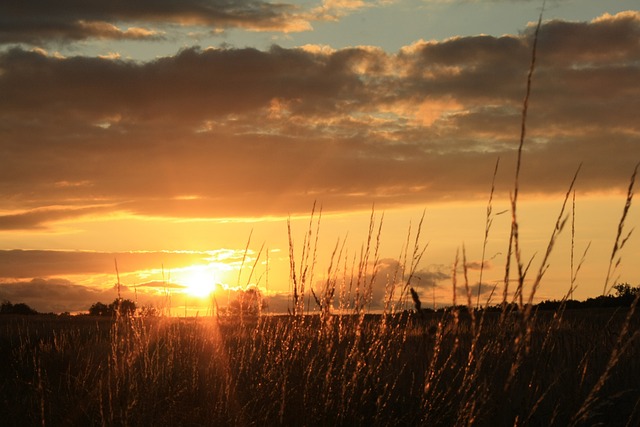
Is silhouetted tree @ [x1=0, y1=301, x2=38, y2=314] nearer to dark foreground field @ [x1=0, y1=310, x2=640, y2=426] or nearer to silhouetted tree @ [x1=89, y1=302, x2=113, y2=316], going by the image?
silhouetted tree @ [x1=89, y1=302, x2=113, y2=316]

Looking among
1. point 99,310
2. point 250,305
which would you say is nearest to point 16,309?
point 99,310

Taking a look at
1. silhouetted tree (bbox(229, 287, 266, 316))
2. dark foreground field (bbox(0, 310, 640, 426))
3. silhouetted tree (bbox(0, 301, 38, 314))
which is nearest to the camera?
dark foreground field (bbox(0, 310, 640, 426))

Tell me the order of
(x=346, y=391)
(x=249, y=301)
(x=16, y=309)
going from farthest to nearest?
(x=16, y=309) → (x=249, y=301) → (x=346, y=391)

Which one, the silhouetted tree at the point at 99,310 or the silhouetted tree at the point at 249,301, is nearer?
the silhouetted tree at the point at 249,301

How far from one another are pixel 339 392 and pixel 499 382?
2.01 meters

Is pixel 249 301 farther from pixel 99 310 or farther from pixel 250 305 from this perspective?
pixel 99 310

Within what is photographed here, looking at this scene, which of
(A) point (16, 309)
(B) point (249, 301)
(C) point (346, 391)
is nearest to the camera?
(C) point (346, 391)

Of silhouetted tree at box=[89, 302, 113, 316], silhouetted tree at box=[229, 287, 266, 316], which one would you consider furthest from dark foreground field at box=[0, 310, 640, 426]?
silhouetted tree at box=[89, 302, 113, 316]

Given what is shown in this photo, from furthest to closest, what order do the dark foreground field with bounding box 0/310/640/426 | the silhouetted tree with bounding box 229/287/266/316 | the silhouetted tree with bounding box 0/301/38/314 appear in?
the silhouetted tree with bounding box 0/301/38/314
the silhouetted tree with bounding box 229/287/266/316
the dark foreground field with bounding box 0/310/640/426

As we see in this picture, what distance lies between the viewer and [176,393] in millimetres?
5586

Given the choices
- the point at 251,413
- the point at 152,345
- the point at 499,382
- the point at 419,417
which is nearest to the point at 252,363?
the point at 251,413

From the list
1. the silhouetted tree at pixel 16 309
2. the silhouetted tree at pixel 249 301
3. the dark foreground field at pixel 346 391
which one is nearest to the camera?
the dark foreground field at pixel 346 391

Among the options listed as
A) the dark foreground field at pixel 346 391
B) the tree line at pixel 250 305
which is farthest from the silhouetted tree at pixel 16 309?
the dark foreground field at pixel 346 391

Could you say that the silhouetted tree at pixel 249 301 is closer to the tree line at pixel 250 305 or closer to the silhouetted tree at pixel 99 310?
the tree line at pixel 250 305
